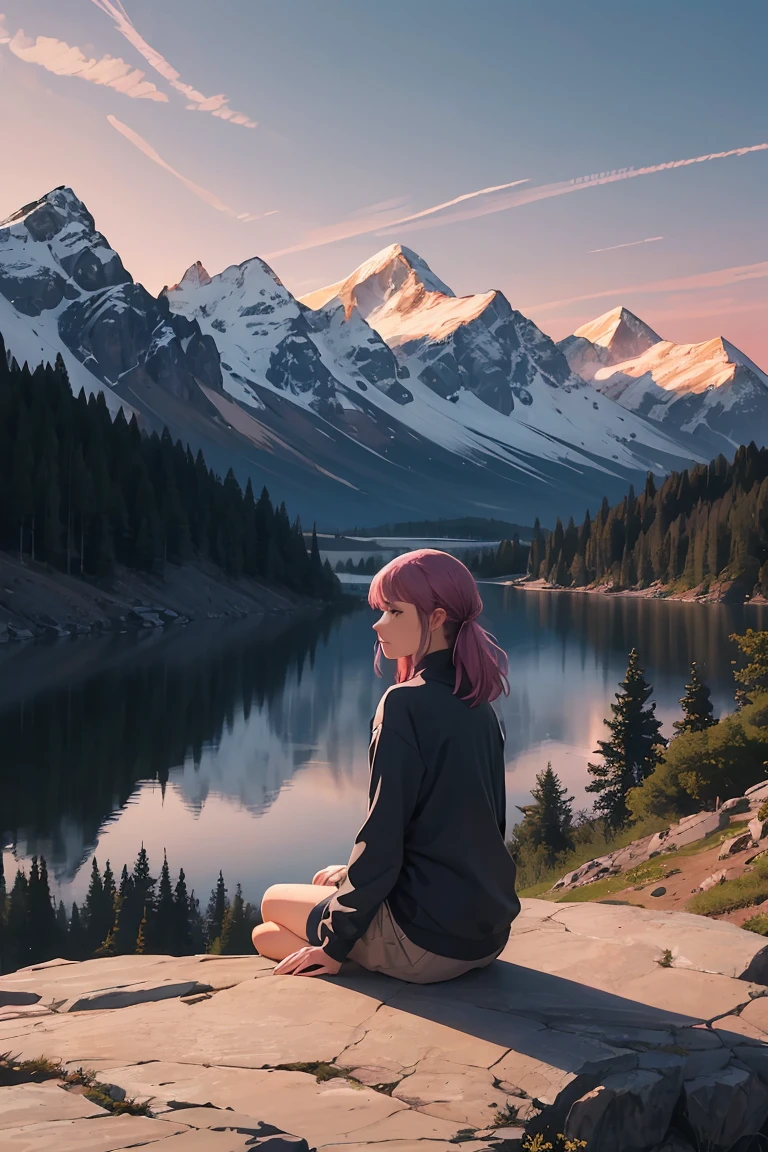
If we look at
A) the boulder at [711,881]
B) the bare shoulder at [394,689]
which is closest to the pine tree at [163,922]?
the boulder at [711,881]

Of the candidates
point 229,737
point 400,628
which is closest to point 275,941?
point 400,628

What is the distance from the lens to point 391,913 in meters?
6.46

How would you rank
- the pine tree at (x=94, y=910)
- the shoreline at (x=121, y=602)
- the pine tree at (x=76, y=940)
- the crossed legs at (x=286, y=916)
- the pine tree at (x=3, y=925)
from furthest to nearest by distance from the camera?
the shoreline at (x=121, y=602), the pine tree at (x=94, y=910), the pine tree at (x=76, y=940), the pine tree at (x=3, y=925), the crossed legs at (x=286, y=916)

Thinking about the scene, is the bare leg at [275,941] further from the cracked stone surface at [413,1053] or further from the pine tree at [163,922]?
the pine tree at [163,922]

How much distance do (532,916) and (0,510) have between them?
72.6 m

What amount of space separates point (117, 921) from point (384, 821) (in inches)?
727

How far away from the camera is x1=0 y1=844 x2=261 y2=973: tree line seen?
69.6 feet

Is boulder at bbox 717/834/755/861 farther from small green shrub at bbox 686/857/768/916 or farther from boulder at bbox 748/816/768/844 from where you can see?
small green shrub at bbox 686/857/768/916

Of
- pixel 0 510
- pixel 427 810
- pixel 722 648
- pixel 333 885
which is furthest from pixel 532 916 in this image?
pixel 0 510

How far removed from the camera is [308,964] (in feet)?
22.4

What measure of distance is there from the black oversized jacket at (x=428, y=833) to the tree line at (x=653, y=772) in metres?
16.2

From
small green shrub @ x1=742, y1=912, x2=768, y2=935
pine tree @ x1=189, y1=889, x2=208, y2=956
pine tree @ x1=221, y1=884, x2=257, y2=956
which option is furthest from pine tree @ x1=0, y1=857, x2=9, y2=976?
small green shrub @ x1=742, y1=912, x2=768, y2=935

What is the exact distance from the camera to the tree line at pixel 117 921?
2120 cm

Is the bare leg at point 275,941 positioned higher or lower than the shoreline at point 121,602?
higher
